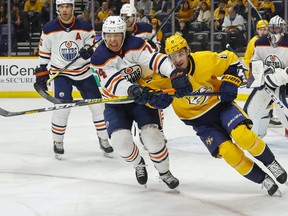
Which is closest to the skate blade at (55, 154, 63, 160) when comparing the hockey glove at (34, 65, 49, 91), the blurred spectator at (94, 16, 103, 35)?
the hockey glove at (34, 65, 49, 91)

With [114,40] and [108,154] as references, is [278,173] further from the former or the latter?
[108,154]

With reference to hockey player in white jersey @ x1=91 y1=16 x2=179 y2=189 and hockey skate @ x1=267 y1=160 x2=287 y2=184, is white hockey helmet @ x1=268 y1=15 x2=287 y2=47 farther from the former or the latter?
hockey skate @ x1=267 y1=160 x2=287 y2=184

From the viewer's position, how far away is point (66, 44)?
5.37m

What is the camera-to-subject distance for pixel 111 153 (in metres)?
5.39

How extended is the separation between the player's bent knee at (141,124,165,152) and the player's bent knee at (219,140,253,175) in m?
0.36

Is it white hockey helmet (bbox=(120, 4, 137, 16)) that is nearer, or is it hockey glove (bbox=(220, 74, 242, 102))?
hockey glove (bbox=(220, 74, 242, 102))

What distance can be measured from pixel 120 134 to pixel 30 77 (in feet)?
18.6

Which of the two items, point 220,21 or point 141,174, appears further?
point 220,21

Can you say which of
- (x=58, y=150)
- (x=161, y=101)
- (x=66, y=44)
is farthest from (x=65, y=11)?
(x=161, y=101)

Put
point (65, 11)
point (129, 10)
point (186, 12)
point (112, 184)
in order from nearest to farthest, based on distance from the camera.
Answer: point (112, 184) < point (65, 11) < point (129, 10) < point (186, 12)

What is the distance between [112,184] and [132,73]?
71 centimetres

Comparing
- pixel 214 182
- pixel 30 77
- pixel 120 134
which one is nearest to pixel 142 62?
pixel 120 134

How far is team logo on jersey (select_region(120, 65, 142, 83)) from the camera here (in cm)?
410

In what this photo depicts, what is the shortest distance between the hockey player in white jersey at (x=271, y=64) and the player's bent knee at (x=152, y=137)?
1527mm
